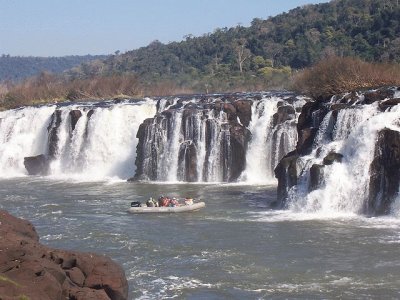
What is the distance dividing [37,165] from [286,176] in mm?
17759

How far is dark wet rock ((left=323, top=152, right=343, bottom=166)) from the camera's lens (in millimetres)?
24672

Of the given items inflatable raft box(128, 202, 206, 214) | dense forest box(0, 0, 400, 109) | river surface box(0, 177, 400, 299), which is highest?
dense forest box(0, 0, 400, 109)

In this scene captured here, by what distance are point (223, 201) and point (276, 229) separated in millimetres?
5668

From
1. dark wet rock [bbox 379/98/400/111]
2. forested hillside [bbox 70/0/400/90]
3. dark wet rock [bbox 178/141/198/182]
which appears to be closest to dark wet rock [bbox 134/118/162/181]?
dark wet rock [bbox 178/141/198/182]

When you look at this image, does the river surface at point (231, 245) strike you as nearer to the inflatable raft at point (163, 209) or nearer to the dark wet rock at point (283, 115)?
the inflatable raft at point (163, 209)

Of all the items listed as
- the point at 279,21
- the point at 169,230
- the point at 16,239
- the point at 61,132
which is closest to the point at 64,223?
the point at 169,230

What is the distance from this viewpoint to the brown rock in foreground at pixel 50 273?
41.6 ft

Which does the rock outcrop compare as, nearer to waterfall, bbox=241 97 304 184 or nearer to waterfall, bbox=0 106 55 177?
waterfall, bbox=241 97 304 184

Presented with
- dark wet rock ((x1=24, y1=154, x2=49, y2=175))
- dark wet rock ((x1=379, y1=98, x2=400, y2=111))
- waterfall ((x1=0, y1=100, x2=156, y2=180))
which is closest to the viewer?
dark wet rock ((x1=379, y1=98, x2=400, y2=111))

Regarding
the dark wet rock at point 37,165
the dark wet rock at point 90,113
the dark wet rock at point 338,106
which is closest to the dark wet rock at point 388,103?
the dark wet rock at point 338,106

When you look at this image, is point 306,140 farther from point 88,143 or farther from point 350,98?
point 88,143

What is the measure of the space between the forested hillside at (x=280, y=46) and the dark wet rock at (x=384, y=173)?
29.8 m

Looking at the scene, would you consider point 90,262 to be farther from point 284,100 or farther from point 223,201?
point 284,100

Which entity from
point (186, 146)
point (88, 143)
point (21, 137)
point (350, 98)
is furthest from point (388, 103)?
point (21, 137)
